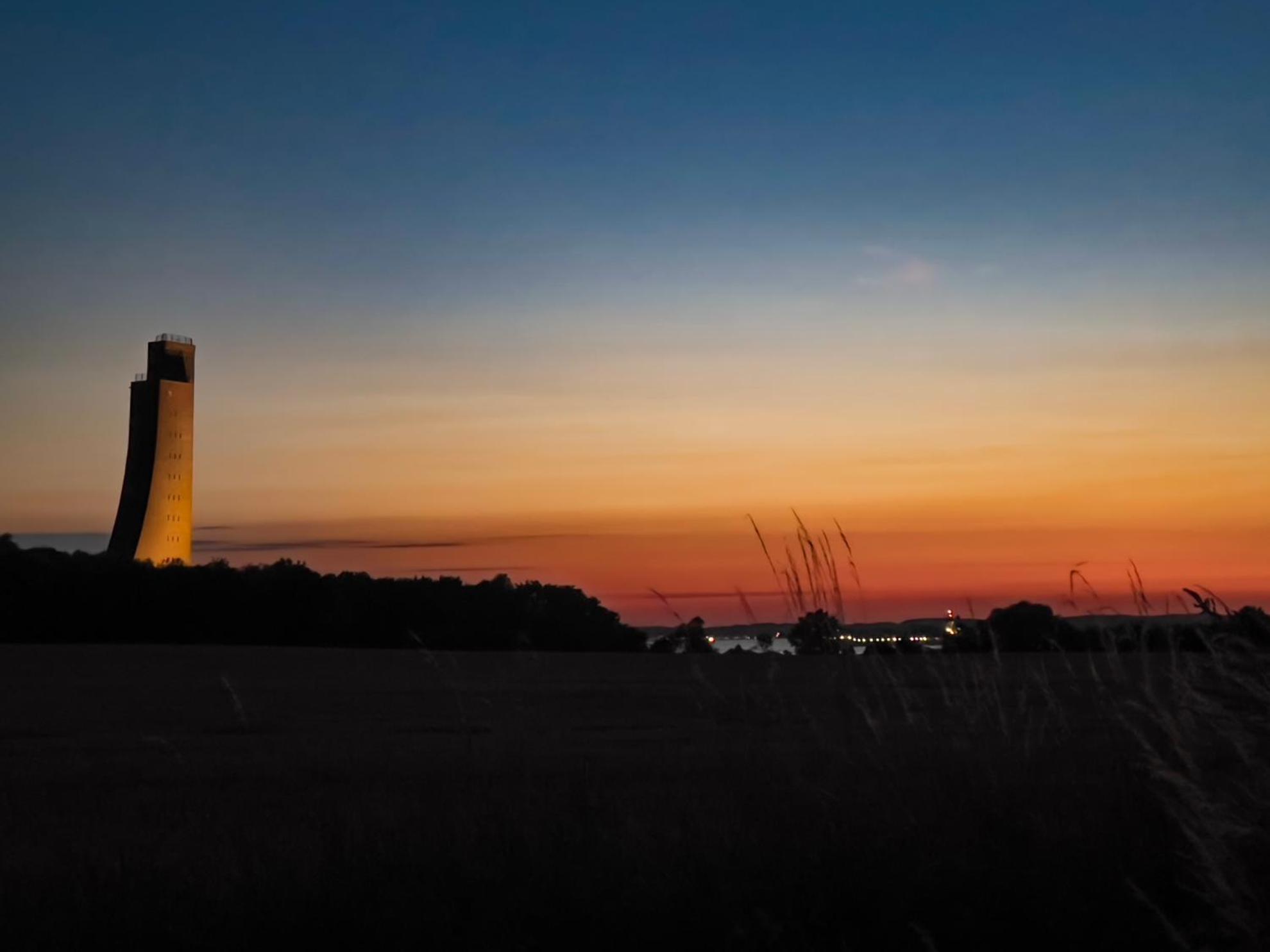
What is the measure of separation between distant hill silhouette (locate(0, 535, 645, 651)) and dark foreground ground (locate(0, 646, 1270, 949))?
141 ft

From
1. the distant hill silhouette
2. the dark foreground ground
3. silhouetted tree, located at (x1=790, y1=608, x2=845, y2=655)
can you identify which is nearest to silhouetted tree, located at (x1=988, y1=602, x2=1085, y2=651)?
the dark foreground ground

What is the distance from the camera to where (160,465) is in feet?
250

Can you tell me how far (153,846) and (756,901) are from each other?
11.4 feet

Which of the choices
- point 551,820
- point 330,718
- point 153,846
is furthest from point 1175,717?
point 330,718

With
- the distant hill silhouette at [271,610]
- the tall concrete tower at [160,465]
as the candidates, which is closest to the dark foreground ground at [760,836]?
the distant hill silhouette at [271,610]

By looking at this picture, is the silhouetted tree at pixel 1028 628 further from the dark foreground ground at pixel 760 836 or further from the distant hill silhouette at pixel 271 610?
the distant hill silhouette at pixel 271 610

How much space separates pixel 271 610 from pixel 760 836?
173ft

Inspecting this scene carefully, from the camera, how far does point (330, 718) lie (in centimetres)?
2059

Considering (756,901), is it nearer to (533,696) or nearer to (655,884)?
(655,884)

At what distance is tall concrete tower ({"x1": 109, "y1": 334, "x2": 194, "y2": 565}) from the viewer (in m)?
74.5

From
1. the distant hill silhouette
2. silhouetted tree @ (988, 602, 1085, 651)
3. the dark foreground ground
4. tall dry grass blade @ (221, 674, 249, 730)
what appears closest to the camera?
the dark foreground ground

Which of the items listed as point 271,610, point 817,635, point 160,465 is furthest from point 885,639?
point 160,465

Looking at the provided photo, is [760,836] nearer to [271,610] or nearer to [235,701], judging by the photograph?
[235,701]

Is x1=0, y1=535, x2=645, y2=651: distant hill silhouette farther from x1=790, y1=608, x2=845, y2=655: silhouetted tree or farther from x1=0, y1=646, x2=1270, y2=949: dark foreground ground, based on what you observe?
x1=790, y1=608, x2=845, y2=655: silhouetted tree
